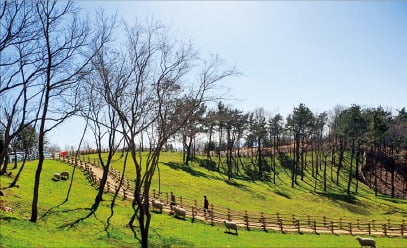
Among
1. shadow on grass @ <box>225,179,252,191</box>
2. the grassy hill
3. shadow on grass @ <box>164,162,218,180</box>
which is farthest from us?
shadow on grass @ <box>164,162,218,180</box>

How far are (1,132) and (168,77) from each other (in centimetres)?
3299

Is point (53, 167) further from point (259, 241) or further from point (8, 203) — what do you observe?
point (259, 241)

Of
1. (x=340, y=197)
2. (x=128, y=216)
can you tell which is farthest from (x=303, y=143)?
(x=128, y=216)

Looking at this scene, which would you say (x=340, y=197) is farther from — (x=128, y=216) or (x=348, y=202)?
(x=128, y=216)

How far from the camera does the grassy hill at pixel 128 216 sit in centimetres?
2002

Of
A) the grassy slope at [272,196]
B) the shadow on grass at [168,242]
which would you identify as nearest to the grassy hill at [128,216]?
the shadow on grass at [168,242]

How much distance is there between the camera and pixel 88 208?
29219 millimetres

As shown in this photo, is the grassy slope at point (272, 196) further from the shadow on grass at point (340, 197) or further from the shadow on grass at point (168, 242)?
the shadow on grass at point (168, 242)

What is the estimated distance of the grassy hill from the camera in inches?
788

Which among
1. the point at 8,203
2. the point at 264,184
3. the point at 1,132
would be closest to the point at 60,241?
the point at 8,203

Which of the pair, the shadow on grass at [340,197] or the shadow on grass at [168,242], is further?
the shadow on grass at [340,197]

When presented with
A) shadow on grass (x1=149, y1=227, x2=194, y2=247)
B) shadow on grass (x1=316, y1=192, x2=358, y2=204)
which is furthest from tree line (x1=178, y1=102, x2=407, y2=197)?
shadow on grass (x1=149, y1=227, x2=194, y2=247)

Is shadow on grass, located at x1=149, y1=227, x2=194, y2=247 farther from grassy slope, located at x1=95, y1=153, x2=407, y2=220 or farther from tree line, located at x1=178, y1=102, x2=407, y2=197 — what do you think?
tree line, located at x1=178, y1=102, x2=407, y2=197

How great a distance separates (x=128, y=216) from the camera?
2891 cm
